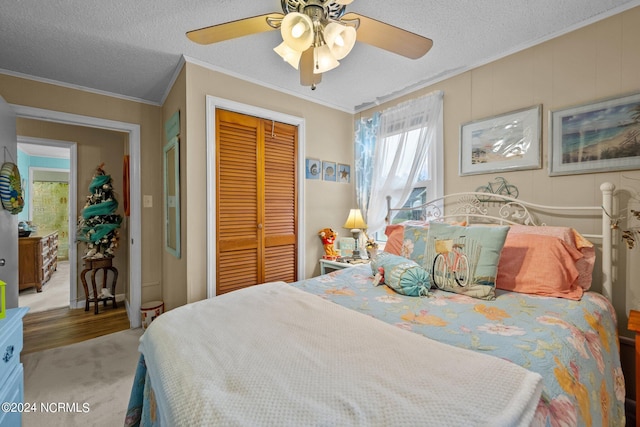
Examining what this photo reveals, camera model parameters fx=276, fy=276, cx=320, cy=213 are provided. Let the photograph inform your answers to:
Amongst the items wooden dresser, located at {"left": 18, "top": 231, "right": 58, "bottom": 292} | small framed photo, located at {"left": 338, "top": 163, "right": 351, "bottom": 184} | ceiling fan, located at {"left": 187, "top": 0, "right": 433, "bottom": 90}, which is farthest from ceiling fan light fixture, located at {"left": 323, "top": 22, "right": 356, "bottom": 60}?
wooden dresser, located at {"left": 18, "top": 231, "right": 58, "bottom": 292}

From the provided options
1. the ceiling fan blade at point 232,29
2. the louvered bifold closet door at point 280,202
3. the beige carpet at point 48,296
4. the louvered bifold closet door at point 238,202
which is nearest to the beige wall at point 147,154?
the louvered bifold closet door at point 238,202

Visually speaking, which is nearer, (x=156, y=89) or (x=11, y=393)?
(x=11, y=393)

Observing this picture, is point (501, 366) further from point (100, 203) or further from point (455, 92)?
point (100, 203)

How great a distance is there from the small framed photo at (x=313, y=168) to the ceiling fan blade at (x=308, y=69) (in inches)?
59.4

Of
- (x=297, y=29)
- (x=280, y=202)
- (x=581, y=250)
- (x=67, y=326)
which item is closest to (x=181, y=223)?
(x=280, y=202)

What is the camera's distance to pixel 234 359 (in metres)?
0.93

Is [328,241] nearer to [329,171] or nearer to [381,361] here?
[329,171]

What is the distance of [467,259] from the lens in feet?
5.53

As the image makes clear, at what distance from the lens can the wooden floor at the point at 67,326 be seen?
9.06 feet

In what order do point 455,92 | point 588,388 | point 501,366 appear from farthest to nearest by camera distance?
point 455,92, point 588,388, point 501,366

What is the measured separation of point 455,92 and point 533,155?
0.93 m

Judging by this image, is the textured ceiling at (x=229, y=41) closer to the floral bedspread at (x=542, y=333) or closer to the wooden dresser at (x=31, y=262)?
the floral bedspread at (x=542, y=333)

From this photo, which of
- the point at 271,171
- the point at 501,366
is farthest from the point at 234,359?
the point at 271,171

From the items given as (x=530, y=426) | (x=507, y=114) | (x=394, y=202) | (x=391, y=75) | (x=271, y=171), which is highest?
(x=391, y=75)
